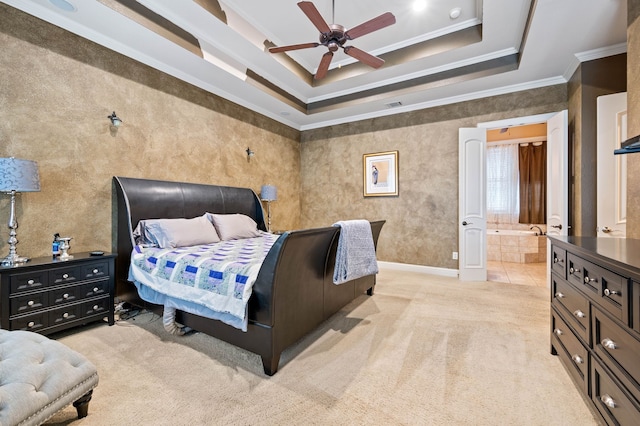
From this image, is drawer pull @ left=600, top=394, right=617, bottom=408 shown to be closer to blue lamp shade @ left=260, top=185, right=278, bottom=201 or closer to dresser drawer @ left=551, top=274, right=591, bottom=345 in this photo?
dresser drawer @ left=551, top=274, right=591, bottom=345

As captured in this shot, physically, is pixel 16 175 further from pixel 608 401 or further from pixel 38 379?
pixel 608 401

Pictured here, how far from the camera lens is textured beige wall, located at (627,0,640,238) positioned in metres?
1.88

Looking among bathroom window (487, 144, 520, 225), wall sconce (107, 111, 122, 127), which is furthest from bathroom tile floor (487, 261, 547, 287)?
wall sconce (107, 111, 122, 127)

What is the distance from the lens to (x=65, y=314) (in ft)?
7.59

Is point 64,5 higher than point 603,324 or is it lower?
higher

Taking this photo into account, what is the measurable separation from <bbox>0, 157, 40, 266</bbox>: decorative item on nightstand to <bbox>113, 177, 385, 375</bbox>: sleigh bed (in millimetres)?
757

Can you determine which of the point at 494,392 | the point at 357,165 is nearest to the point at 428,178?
the point at 357,165

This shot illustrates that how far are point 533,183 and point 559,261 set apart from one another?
19.1 ft

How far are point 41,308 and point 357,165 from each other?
180 inches

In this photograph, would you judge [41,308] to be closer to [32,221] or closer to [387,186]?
[32,221]

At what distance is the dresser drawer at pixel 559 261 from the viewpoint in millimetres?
1803

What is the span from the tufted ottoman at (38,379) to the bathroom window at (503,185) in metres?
7.91

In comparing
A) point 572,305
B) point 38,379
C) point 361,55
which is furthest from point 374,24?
point 38,379

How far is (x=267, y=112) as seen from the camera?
4.93m
